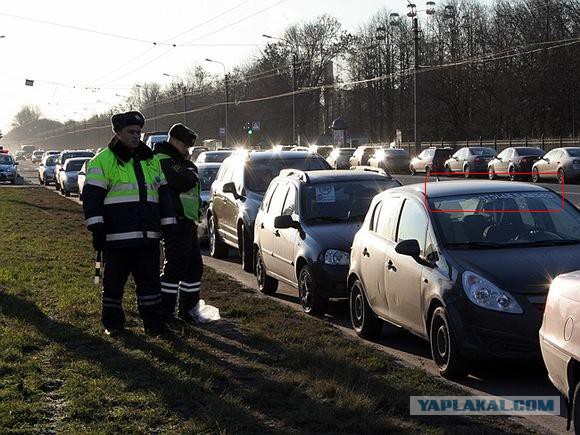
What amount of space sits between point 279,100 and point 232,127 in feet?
26.1

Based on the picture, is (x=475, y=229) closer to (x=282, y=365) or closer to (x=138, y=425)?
(x=282, y=365)

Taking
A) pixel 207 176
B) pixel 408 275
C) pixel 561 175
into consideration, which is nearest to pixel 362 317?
pixel 408 275

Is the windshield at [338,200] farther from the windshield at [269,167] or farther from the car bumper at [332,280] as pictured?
the windshield at [269,167]

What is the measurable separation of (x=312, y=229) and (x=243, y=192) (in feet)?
16.2

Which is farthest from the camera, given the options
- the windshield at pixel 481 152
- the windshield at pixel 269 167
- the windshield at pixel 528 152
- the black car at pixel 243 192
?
the windshield at pixel 481 152

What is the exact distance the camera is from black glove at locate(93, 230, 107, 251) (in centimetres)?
888

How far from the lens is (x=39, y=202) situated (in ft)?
120

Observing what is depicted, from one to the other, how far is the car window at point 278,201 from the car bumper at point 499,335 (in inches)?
216

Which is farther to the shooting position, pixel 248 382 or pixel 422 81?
pixel 422 81

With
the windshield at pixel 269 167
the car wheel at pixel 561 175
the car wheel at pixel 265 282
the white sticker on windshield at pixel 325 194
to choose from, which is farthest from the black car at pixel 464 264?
the car wheel at pixel 561 175

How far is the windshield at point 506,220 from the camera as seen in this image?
27.8 ft

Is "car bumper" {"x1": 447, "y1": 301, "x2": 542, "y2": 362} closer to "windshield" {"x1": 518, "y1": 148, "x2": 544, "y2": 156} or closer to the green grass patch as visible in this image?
the green grass patch

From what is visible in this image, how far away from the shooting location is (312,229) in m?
11.5

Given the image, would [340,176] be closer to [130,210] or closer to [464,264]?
[130,210]
